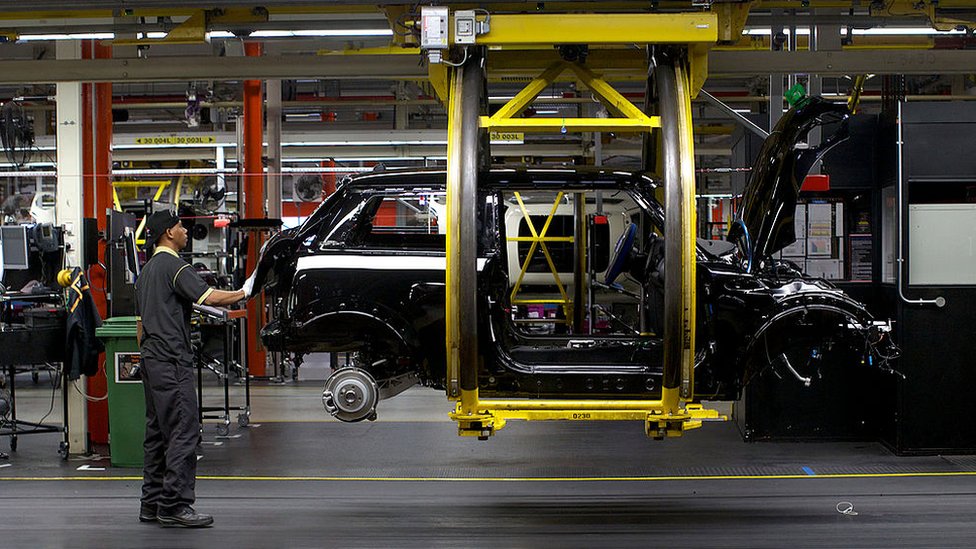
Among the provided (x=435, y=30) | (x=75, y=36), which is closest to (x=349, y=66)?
(x=435, y=30)

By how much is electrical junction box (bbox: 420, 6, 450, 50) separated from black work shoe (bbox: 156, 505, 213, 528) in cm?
306

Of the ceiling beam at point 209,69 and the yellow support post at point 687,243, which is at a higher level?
the ceiling beam at point 209,69

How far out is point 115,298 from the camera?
7.96 meters

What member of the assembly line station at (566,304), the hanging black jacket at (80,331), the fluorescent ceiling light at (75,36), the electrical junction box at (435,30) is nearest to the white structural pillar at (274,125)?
the assembly line station at (566,304)

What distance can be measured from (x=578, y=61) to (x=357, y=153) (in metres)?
9.72

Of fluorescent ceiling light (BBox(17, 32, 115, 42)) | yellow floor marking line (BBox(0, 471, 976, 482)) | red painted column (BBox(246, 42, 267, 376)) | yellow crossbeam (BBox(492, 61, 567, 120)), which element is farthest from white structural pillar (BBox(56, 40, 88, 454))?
yellow crossbeam (BBox(492, 61, 567, 120))

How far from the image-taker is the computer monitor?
26.4 feet

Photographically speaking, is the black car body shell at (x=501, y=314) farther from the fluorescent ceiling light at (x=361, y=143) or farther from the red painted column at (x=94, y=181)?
the fluorescent ceiling light at (x=361, y=143)

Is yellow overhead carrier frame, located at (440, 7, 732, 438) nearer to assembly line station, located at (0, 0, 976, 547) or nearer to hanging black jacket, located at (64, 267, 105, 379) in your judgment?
assembly line station, located at (0, 0, 976, 547)

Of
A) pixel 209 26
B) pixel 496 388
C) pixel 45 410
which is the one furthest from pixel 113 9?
pixel 45 410

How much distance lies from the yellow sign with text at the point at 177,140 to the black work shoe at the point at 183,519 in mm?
10380

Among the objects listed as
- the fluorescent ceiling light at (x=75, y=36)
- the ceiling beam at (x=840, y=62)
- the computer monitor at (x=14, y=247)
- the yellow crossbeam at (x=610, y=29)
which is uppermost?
the fluorescent ceiling light at (x=75, y=36)

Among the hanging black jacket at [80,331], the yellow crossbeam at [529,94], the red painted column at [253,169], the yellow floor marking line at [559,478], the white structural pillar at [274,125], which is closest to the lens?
the yellow crossbeam at [529,94]

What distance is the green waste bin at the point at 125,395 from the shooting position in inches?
288
